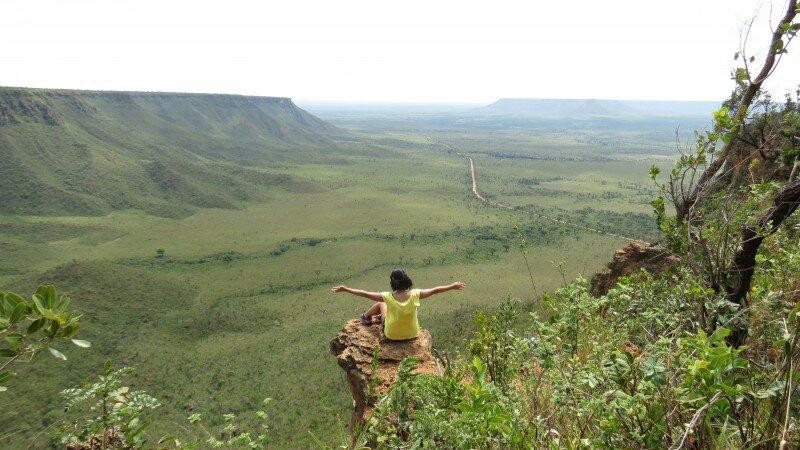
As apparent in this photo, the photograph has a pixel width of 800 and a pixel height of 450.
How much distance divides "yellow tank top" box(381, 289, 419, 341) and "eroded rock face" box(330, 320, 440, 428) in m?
0.11

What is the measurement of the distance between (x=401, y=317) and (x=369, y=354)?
556 millimetres

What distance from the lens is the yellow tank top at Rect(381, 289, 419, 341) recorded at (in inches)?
190

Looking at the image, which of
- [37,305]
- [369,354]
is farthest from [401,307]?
[37,305]

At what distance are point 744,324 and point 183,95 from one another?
13286 cm

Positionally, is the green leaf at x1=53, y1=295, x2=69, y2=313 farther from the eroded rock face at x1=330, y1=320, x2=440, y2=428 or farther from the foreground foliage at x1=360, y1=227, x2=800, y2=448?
the eroded rock face at x1=330, y1=320, x2=440, y2=428

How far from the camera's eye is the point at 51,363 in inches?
795

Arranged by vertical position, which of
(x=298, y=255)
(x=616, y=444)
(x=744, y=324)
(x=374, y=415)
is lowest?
(x=298, y=255)

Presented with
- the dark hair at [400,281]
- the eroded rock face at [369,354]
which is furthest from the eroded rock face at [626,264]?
the dark hair at [400,281]

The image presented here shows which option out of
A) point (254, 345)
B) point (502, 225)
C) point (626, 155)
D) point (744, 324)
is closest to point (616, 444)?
point (744, 324)

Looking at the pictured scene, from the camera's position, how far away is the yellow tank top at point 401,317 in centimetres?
482

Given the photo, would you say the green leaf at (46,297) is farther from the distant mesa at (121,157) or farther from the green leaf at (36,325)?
the distant mesa at (121,157)

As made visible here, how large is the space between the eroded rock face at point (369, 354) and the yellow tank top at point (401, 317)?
11 centimetres

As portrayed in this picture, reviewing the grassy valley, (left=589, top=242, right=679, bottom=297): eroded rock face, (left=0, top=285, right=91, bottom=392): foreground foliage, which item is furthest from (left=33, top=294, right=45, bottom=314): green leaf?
(left=589, top=242, right=679, bottom=297): eroded rock face

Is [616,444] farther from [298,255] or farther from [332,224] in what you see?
[332,224]
